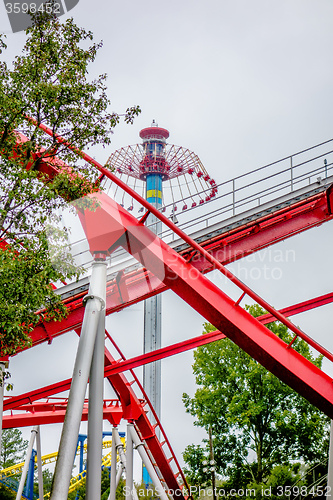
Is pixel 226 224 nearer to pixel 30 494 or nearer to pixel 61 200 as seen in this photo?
pixel 61 200

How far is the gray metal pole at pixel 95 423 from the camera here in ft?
22.4

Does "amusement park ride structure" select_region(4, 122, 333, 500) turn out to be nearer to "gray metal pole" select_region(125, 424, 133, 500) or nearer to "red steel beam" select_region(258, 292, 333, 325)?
"red steel beam" select_region(258, 292, 333, 325)

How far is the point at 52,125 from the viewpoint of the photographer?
7.09m

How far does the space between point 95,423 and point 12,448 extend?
3741 centimetres

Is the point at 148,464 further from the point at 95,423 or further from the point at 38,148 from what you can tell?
the point at 38,148

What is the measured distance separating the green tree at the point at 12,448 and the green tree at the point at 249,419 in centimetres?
2152

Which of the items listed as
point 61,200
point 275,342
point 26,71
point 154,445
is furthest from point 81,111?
point 154,445

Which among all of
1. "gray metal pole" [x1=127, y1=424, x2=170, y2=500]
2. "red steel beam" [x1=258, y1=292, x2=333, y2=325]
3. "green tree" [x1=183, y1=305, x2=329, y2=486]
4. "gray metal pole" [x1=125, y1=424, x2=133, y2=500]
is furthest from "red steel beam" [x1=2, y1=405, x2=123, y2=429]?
"green tree" [x1=183, y1=305, x2=329, y2=486]

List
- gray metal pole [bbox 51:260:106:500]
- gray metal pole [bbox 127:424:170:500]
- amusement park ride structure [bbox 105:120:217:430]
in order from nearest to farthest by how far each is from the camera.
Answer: gray metal pole [bbox 51:260:106:500]
gray metal pole [bbox 127:424:170:500]
amusement park ride structure [bbox 105:120:217:430]

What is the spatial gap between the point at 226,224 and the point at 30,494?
55.6 feet

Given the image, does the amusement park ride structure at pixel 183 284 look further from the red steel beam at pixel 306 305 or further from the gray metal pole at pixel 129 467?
the gray metal pole at pixel 129 467

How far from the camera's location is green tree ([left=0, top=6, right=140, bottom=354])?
20.3ft

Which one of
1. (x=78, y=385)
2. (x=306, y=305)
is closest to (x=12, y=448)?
(x=306, y=305)

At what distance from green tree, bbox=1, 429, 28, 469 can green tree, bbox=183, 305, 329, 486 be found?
21.5 meters
